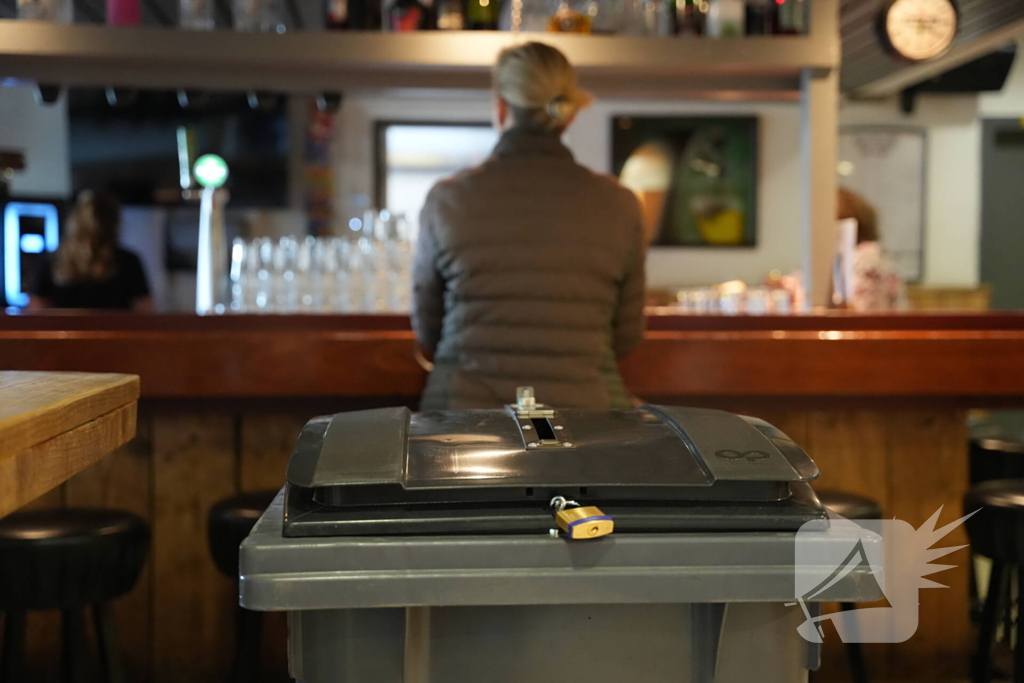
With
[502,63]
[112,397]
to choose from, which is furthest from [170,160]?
[112,397]

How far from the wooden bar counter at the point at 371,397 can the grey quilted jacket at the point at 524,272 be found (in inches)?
19.3

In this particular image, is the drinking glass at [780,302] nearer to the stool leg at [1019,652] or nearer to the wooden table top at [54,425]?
the stool leg at [1019,652]

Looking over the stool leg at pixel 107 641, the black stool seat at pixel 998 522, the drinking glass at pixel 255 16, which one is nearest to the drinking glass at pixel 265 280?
the drinking glass at pixel 255 16

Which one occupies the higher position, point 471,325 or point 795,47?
point 795,47

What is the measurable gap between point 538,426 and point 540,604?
10.2 inches

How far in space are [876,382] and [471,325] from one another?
1098mm

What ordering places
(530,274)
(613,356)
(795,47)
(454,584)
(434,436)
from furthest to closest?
(795,47)
(613,356)
(530,274)
(434,436)
(454,584)

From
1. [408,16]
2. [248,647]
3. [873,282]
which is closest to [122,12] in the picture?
[408,16]

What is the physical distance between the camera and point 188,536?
2.45m

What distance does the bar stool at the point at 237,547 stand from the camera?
1952 mm

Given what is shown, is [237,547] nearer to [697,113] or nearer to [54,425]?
[54,425]

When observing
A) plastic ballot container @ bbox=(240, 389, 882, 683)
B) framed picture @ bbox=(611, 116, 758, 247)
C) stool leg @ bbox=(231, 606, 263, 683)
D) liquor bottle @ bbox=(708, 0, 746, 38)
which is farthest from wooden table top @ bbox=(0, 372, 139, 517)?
framed picture @ bbox=(611, 116, 758, 247)

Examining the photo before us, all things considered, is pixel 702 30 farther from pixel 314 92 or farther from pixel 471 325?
pixel 471 325

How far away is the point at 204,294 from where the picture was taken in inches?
111
